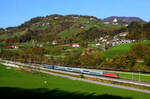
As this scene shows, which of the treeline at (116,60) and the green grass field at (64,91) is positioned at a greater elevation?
the treeline at (116,60)

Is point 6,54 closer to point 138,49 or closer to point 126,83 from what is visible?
point 138,49

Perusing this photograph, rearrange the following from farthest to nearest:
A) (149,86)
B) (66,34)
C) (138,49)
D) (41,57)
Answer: (66,34)
(41,57)
(138,49)
(149,86)

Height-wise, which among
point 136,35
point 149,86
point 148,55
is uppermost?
point 136,35

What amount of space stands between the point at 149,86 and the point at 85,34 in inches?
4439

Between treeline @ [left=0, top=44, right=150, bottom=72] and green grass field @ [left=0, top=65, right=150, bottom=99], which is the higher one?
treeline @ [left=0, top=44, right=150, bottom=72]

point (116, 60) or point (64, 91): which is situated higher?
point (116, 60)

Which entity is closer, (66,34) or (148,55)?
(148,55)

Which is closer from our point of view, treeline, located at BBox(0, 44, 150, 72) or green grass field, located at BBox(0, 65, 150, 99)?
green grass field, located at BBox(0, 65, 150, 99)

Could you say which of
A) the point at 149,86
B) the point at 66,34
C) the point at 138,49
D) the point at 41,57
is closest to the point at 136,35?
the point at 138,49

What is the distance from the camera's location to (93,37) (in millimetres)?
137750

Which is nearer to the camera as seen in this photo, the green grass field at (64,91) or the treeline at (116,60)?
the green grass field at (64,91)

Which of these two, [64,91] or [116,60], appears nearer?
[64,91]

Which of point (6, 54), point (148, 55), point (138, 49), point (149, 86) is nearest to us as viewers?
point (149, 86)

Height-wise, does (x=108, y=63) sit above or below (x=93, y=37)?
below
